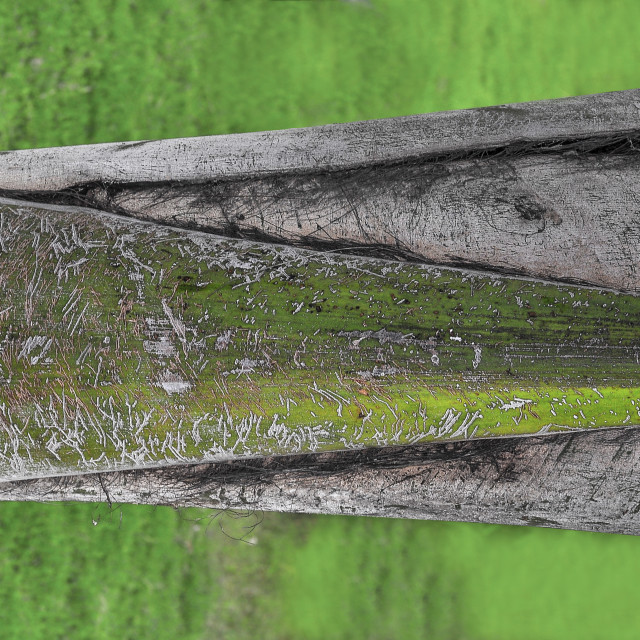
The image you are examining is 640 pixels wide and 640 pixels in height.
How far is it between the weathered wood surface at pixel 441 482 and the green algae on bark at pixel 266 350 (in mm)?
148

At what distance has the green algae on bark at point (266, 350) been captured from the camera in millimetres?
1533

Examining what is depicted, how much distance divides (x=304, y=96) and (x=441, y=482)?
5.93ft

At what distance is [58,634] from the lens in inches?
105

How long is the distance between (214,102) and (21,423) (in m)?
1.70

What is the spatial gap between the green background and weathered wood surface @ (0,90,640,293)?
3.29 feet

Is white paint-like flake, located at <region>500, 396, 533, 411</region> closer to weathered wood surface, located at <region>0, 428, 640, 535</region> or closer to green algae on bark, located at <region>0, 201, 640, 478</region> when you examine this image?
green algae on bark, located at <region>0, 201, 640, 478</region>

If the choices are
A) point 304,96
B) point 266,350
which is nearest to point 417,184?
point 266,350

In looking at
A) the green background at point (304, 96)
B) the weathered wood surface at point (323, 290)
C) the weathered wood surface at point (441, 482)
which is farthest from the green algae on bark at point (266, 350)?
the green background at point (304, 96)

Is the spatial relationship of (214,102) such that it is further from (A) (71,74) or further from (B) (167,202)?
(B) (167,202)

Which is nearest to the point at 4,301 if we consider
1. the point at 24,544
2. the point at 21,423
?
the point at 21,423

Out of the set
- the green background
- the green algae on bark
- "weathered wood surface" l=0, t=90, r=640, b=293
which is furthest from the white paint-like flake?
the green background

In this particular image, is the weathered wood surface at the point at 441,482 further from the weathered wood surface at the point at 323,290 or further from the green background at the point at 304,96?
the green background at the point at 304,96

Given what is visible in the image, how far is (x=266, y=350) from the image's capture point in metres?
1.55

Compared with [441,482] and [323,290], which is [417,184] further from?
[441,482]
